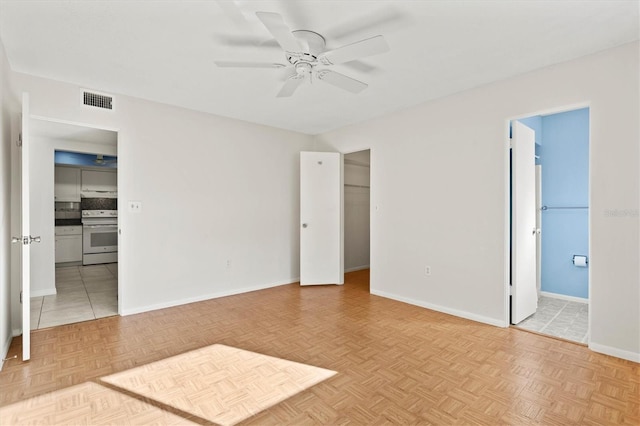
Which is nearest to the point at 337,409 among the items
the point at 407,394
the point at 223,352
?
the point at 407,394

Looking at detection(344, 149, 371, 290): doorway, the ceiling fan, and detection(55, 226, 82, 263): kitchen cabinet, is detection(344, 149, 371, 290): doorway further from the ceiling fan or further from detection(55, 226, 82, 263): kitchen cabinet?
detection(55, 226, 82, 263): kitchen cabinet

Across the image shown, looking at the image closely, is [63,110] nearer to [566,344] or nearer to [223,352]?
[223,352]

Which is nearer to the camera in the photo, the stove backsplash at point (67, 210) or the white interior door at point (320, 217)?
the white interior door at point (320, 217)

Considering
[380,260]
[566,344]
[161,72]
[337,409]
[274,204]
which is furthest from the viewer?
[274,204]

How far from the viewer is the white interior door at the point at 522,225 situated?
332 centimetres

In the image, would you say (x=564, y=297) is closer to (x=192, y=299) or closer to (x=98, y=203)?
(x=192, y=299)

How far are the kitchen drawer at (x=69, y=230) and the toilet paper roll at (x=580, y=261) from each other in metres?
9.02

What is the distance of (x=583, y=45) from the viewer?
101 inches

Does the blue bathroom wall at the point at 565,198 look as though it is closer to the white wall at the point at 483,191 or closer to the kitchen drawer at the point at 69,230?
the white wall at the point at 483,191

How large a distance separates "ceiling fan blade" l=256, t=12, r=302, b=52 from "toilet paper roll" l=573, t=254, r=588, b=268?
14.5 feet

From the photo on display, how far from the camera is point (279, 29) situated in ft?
6.49

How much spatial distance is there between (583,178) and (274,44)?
428 centimetres

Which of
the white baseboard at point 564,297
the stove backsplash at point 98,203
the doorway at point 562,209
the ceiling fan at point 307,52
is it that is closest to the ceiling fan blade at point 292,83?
the ceiling fan at point 307,52

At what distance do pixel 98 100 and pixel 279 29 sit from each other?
2703 millimetres
